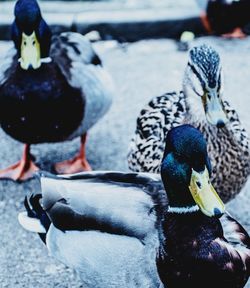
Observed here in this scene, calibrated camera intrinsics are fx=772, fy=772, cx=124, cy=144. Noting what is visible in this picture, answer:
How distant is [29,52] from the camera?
432cm

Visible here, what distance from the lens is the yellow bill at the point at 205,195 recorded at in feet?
9.48

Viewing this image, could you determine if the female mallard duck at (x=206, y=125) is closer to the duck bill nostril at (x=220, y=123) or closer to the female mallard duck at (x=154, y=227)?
the duck bill nostril at (x=220, y=123)

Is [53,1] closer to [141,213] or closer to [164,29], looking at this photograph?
[164,29]

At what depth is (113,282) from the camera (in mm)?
3174

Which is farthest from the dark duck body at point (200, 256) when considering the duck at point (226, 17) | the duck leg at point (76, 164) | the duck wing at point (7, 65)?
the duck at point (226, 17)

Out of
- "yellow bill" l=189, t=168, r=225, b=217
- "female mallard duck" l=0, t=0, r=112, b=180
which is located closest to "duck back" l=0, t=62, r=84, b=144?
"female mallard duck" l=0, t=0, r=112, b=180

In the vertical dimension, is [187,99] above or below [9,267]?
above

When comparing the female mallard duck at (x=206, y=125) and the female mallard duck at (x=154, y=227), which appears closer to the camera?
the female mallard duck at (x=154, y=227)

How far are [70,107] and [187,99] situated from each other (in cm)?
79

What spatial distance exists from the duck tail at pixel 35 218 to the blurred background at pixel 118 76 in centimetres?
34

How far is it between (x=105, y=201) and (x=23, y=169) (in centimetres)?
148

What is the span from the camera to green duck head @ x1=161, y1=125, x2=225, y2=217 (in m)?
2.90

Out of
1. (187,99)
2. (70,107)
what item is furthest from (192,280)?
(70,107)

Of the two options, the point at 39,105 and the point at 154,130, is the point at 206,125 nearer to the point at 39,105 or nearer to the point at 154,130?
the point at 154,130
